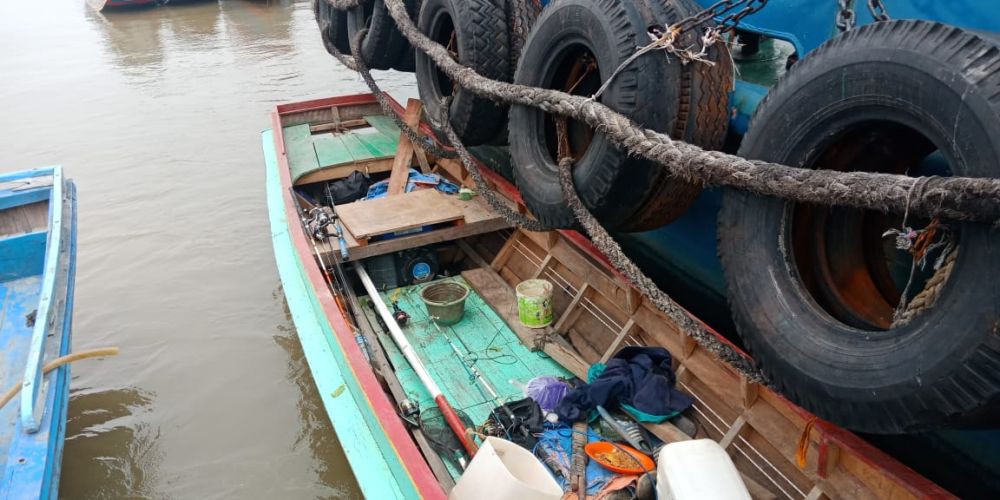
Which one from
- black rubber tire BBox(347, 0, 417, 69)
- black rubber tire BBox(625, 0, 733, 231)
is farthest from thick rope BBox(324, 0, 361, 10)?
black rubber tire BBox(625, 0, 733, 231)

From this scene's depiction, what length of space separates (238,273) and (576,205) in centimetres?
472

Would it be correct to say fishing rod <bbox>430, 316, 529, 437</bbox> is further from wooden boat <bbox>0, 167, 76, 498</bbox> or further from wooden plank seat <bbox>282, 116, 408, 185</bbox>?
wooden plank seat <bbox>282, 116, 408, 185</bbox>

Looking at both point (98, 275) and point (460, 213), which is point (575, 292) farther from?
point (98, 275)

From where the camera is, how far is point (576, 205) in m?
3.16

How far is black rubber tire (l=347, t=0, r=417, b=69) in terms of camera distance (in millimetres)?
5895

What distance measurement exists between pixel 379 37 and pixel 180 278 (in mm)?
3142

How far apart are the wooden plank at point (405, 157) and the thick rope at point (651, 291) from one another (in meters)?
2.56

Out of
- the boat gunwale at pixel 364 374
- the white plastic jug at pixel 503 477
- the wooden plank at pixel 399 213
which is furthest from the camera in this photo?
the wooden plank at pixel 399 213

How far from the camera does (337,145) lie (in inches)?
270

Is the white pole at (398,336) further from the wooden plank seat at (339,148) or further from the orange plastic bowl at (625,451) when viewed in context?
the wooden plank seat at (339,148)

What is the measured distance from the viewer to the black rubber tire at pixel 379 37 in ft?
19.3

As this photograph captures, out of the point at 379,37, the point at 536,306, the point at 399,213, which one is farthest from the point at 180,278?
the point at 536,306

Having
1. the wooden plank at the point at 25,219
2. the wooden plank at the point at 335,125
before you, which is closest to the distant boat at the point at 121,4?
the wooden plank at the point at 335,125

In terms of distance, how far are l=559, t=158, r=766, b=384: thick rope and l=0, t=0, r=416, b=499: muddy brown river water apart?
2353mm
